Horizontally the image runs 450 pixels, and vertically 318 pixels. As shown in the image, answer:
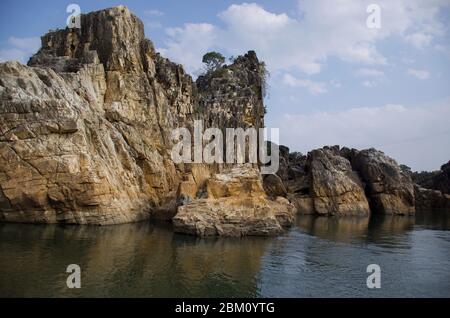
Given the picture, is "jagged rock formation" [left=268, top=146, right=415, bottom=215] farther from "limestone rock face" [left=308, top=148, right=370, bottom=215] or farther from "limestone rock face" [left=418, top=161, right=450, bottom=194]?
"limestone rock face" [left=418, top=161, right=450, bottom=194]

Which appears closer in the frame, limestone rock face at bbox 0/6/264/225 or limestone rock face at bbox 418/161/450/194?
limestone rock face at bbox 0/6/264/225

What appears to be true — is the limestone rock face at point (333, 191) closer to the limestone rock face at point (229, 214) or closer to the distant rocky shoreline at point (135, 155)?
the distant rocky shoreline at point (135, 155)

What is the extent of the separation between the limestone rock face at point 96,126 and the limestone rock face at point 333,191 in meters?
14.9

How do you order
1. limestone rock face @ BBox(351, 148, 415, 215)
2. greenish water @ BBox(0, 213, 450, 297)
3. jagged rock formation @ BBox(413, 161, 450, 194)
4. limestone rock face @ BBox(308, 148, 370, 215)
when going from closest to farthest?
greenish water @ BBox(0, 213, 450, 297)
limestone rock face @ BBox(308, 148, 370, 215)
limestone rock face @ BBox(351, 148, 415, 215)
jagged rock formation @ BBox(413, 161, 450, 194)

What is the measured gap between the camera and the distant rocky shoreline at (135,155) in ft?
118

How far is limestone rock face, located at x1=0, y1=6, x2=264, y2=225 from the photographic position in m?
36.3

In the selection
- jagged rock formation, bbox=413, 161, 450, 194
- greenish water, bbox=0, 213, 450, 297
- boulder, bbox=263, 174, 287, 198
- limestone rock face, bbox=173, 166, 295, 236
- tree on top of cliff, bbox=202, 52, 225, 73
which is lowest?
greenish water, bbox=0, 213, 450, 297

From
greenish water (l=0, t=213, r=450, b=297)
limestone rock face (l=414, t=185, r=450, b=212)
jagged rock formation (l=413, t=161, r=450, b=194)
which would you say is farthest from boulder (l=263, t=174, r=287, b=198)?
jagged rock formation (l=413, t=161, r=450, b=194)

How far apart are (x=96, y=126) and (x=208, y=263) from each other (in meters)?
23.1

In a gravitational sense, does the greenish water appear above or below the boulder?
below

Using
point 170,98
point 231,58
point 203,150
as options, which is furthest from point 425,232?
point 231,58

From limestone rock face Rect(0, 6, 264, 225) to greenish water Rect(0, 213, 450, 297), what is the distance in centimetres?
292

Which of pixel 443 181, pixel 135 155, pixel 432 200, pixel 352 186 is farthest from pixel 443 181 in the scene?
pixel 135 155

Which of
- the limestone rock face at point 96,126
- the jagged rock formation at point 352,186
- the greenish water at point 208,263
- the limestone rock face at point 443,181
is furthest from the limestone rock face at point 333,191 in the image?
the limestone rock face at point 443,181
